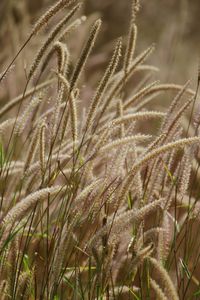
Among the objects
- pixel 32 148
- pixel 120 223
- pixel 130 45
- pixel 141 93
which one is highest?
pixel 130 45

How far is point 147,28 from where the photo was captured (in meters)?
7.28

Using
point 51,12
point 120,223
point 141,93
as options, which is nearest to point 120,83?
point 141,93

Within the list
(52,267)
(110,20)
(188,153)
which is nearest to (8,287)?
(52,267)

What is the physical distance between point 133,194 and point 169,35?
2.65m

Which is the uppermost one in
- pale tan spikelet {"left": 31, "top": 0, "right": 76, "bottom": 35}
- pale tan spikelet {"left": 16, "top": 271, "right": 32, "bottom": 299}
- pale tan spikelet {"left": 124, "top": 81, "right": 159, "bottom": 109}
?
pale tan spikelet {"left": 31, "top": 0, "right": 76, "bottom": 35}

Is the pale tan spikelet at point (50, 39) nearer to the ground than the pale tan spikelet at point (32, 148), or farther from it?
farther from it

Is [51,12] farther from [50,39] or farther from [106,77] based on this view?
[106,77]

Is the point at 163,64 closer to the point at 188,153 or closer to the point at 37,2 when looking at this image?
the point at 37,2

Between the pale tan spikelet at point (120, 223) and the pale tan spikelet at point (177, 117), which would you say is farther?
the pale tan spikelet at point (177, 117)

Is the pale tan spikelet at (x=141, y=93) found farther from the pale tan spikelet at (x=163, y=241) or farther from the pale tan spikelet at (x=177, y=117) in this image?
the pale tan spikelet at (x=163, y=241)

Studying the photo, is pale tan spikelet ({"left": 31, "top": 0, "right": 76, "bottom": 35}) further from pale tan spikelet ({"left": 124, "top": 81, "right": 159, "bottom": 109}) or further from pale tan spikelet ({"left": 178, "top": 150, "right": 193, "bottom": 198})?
pale tan spikelet ({"left": 178, "top": 150, "right": 193, "bottom": 198})

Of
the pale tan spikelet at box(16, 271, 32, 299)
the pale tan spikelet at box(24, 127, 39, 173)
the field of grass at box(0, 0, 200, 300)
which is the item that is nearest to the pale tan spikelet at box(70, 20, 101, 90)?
the field of grass at box(0, 0, 200, 300)

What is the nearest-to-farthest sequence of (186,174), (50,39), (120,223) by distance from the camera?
(120,223), (50,39), (186,174)

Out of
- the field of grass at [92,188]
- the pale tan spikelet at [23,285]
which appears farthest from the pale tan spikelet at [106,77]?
the pale tan spikelet at [23,285]
